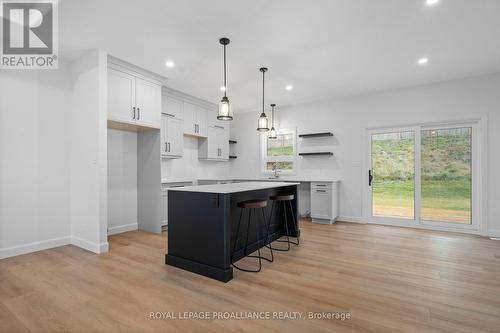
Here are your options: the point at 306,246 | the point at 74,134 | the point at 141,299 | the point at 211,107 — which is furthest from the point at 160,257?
the point at 211,107

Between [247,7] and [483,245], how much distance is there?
471 cm

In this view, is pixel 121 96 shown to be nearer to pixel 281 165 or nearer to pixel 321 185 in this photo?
pixel 281 165

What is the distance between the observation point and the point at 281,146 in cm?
644

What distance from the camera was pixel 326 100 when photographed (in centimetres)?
580

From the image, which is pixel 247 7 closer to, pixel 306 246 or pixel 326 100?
pixel 306 246

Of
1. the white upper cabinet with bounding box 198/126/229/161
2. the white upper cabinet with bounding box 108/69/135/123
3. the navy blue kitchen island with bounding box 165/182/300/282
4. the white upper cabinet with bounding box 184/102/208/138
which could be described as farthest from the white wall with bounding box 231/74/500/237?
the white upper cabinet with bounding box 108/69/135/123

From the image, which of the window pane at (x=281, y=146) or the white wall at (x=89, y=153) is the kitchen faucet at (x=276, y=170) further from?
the white wall at (x=89, y=153)

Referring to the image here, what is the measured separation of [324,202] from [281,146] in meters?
1.89

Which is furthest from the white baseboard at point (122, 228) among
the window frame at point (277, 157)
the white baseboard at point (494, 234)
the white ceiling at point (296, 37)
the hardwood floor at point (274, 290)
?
the white baseboard at point (494, 234)

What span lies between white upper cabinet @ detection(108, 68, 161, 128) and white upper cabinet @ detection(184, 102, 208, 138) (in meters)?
1.10

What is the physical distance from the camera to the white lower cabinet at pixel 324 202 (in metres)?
5.21

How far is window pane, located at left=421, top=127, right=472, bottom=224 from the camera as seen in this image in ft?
14.9

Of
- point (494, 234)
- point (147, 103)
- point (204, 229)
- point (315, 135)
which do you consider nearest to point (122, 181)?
point (147, 103)

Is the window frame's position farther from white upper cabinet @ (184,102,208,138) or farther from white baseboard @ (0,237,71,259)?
white baseboard @ (0,237,71,259)
